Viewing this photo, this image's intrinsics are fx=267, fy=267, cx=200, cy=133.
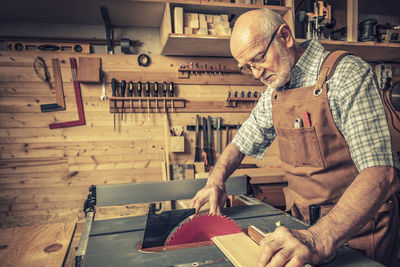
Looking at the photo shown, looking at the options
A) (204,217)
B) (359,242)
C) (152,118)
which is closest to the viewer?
(204,217)

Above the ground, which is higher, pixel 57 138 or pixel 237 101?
pixel 237 101

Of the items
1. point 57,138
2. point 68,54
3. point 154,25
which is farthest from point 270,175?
point 68,54

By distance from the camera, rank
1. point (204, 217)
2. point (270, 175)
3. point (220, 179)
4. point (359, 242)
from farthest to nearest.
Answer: point (270, 175) → point (220, 179) → point (359, 242) → point (204, 217)

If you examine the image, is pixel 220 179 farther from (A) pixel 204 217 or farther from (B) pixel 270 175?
(B) pixel 270 175

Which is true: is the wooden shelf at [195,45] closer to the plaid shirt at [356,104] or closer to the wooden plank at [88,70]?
the wooden plank at [88,70]

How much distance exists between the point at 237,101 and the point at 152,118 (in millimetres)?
986

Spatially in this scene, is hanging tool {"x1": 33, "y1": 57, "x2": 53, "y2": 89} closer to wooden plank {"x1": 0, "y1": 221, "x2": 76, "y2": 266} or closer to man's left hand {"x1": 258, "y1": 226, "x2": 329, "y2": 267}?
wooden plank {"x1": 0, "y1": 221, "x2": 76, "y2": 266}

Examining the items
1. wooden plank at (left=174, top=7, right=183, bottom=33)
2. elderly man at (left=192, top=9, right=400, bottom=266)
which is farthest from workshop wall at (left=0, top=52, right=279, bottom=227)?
elderly man at (left=192, top=9, right=400, bottom=266)

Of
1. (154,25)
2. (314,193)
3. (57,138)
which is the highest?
(154,25)

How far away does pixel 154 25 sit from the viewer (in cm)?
289

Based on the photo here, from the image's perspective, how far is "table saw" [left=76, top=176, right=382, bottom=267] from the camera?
2.43 feet

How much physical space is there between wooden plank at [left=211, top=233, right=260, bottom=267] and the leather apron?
0.53m

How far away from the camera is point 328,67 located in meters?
1.08

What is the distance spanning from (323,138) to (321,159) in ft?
0.32
